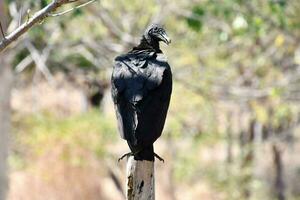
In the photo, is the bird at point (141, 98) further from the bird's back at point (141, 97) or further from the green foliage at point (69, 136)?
the green foliage at point (69, 136)

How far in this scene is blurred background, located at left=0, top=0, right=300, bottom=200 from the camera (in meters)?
9.16

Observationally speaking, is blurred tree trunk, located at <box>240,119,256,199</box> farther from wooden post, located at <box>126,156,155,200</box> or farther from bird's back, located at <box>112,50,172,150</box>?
bird's back, located at <box>112,50,172,150</box>

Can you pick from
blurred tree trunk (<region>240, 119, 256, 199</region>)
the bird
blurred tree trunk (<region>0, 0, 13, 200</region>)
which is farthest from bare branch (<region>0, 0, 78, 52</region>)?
blurred tree trunk (<region>240, 119, 256, 199</region>)

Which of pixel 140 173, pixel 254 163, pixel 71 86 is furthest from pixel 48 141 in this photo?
pixel 140 173

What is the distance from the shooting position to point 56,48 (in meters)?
9.52

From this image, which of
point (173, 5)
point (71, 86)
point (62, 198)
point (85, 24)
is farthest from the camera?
point (71, 86)

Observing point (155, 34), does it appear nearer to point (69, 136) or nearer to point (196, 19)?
point (196, 19)

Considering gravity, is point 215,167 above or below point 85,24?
below

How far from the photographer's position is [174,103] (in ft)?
40.5

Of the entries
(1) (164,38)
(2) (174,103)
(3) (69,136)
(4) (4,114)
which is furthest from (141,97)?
(2) (174,103)

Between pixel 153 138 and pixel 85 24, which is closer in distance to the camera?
pixel 153 138

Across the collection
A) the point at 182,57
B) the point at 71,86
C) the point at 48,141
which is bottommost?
the point at 48,141

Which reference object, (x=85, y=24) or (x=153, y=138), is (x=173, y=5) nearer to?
(x=85, y=24)

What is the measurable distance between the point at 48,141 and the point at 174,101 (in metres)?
2.42
